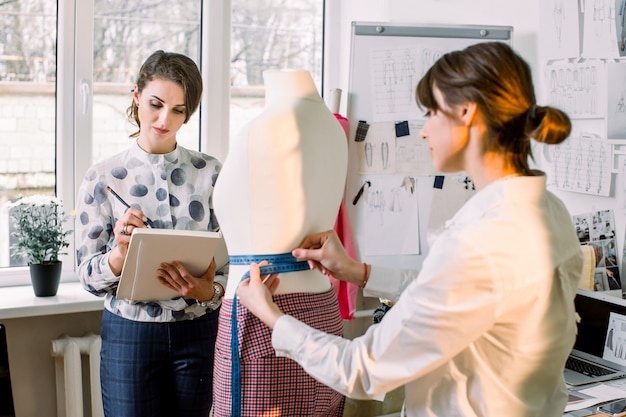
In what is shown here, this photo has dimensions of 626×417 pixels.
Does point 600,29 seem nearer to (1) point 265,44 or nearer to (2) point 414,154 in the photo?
(2) point 414,154

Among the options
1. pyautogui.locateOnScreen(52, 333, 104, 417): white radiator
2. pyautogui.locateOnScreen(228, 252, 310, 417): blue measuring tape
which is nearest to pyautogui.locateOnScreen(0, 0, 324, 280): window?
pyautogui.locateOnScreen(52, 333, 104, 417): white radiator

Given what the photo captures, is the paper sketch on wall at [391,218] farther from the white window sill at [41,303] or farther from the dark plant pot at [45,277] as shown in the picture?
the dark plant pot at [45,277]

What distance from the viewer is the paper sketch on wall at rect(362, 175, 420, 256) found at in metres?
2.87

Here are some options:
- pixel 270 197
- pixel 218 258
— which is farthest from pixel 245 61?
pixel 270 197

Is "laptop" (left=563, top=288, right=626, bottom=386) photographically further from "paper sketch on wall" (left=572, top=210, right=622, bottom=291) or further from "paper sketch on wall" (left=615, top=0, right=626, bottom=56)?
"paper sketch on wall" (left=615, top=0, right=626, bottom=56)

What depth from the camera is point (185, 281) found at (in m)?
1.89

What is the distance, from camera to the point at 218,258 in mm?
2104

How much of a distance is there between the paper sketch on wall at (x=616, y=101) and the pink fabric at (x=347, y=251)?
1005 mm

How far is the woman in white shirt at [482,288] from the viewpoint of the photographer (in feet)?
3.56

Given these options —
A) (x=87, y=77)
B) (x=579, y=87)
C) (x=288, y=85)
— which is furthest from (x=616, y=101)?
(x=87, y=77)

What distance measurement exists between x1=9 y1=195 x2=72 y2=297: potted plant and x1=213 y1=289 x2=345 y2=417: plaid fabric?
1200 mm

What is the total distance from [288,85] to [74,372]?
58.7 inches

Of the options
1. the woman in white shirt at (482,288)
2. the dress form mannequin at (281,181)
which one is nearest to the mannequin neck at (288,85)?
the dress form mannequin at (281,181)

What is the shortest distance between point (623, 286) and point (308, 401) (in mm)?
1156
